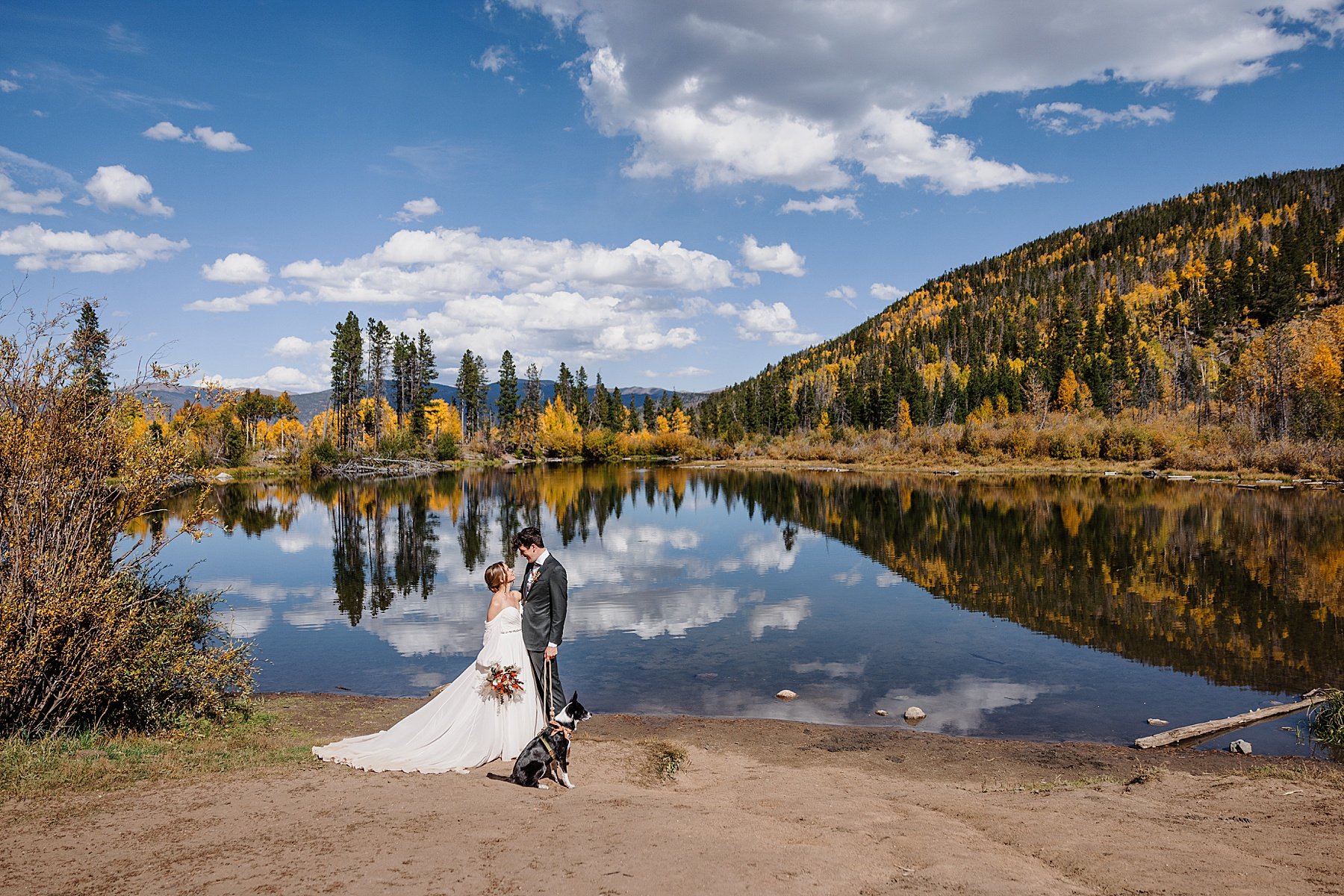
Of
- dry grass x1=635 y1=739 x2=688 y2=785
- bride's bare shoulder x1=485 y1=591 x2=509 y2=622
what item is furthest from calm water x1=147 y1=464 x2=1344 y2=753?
bride's bare shoulder x1=485 y1=591 x2=509 y2=622

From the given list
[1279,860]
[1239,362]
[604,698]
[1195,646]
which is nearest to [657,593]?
[604,698]

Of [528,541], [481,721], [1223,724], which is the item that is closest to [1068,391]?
[1223,724]

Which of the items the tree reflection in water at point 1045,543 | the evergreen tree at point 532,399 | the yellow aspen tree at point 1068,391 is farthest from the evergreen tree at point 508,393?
the yellow aspen tree at point 1068,391

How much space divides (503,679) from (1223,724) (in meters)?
10.3

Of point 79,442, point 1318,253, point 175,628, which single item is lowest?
point 175,628

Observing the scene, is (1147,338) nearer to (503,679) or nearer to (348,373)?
(348,373)

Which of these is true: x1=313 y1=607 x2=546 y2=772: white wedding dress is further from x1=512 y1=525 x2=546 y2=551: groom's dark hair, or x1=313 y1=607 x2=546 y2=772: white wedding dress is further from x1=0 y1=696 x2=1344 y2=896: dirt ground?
x1=512 y1=525 x2=546 y2=551: groom's dark hair

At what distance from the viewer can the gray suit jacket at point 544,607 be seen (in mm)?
7820

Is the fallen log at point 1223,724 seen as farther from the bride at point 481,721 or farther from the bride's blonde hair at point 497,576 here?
the bride's blonde hair at point 497,576

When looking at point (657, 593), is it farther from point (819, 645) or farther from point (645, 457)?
point (645, 457)

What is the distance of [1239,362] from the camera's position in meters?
88.6

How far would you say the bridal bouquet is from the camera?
7.85 meters

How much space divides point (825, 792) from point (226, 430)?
81.8 meters

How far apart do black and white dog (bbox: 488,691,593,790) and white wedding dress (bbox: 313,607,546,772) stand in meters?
0.33
